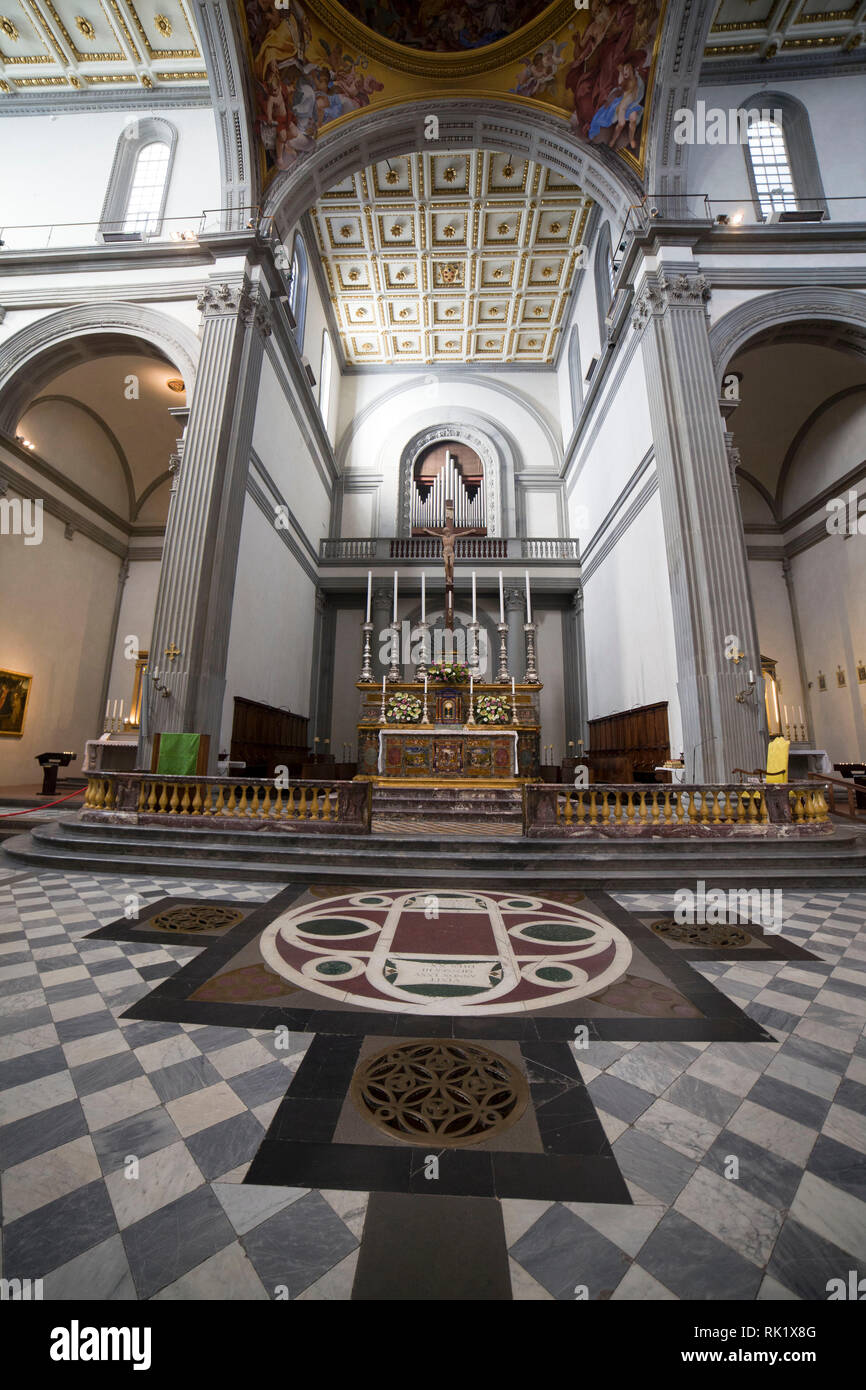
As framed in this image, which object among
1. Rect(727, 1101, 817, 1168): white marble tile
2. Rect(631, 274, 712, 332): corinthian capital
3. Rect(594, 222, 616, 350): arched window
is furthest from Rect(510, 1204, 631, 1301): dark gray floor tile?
Rect(594, 222, 616, 350): arched window

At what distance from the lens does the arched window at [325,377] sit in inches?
572

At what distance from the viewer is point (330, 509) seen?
1595cm

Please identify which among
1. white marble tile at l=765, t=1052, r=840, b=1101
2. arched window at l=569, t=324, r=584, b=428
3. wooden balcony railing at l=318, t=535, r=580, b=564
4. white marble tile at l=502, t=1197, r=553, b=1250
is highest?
arched window at l=569, t=324, r=584, b=428

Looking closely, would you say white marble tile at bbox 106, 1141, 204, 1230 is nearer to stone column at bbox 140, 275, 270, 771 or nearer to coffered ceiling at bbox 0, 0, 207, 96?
stone column at bbox 140, 275, 270, 771

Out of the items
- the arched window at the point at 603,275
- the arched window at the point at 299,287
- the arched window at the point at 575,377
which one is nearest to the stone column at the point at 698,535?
the arched window at the point at 603,275

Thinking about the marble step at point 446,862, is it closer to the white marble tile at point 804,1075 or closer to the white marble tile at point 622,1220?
the white marble tile at point 804,1075

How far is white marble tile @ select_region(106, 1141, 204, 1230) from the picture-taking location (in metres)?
1.33

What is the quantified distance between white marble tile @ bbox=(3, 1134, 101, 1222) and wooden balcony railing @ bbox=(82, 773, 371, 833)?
414 cm

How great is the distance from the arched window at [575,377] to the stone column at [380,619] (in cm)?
713

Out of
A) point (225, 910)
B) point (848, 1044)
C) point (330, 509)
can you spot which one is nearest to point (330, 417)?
point (330, 509)

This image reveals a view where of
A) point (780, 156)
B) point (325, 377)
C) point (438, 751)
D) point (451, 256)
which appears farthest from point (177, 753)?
point (780, 156)

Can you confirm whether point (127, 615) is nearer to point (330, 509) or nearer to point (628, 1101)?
point (330, 509)

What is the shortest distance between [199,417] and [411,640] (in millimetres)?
7628

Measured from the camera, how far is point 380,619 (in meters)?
14.7
